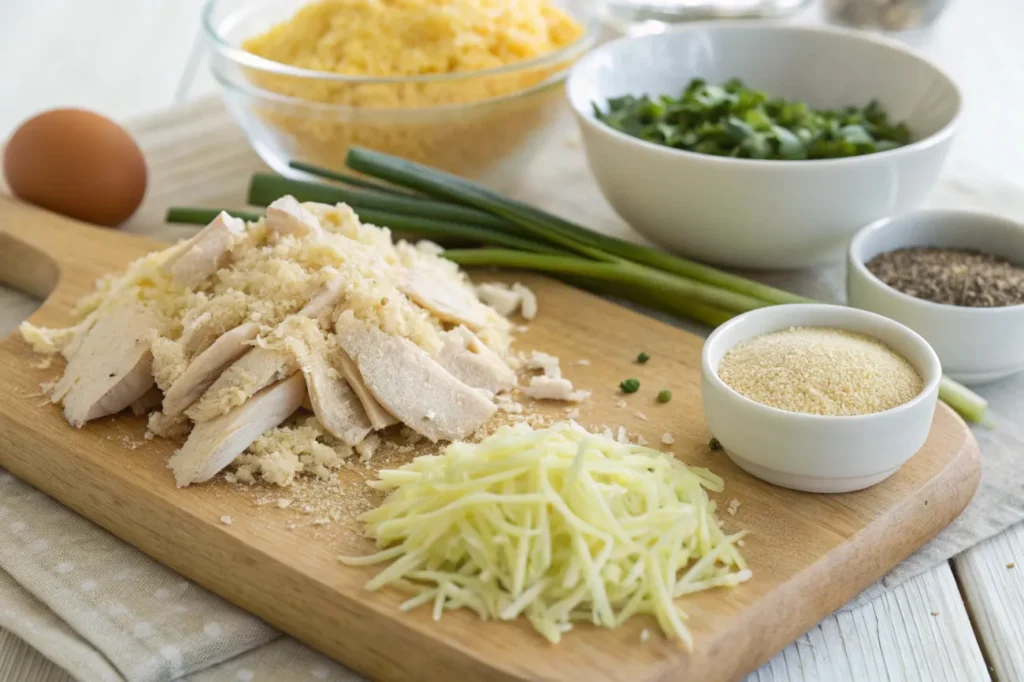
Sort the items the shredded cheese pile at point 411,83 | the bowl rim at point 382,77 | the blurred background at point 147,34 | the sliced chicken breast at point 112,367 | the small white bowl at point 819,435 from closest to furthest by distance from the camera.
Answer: the small white bowl at point 819,435 < the sliced chicken breast at point 112,367 < the bowl rim at point 382,77 < the shredded cheese pile at point 411,83 < the blurred background at point 147,34

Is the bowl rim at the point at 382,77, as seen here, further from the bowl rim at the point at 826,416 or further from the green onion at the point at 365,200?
the bowl rim at the point at 826,416

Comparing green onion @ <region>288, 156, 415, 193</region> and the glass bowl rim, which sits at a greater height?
the glass bowl rim

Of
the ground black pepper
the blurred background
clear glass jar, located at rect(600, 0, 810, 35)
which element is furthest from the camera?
the blurred background

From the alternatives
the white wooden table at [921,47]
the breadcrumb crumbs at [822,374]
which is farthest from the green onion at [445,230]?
the white wooden table at [921,47]

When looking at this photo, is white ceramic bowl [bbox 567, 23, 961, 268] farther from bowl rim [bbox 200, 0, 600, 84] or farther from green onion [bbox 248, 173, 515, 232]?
green onion [bbox 248, 173, 515, 232]

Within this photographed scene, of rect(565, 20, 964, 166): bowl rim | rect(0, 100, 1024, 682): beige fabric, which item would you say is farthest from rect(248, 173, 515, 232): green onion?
rect(0, 100, 1024, 682): beige fabric

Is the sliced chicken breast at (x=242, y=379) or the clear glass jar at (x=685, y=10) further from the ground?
the clear glass jar at (x=685, y=10)

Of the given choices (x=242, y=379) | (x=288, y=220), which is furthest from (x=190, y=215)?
(x=242, y=379)

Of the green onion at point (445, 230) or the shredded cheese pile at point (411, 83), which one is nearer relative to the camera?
the green onion at point (445, 230)
